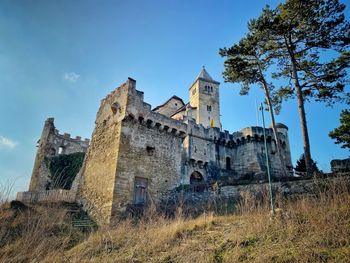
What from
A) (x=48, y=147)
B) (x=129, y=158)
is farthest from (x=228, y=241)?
(x=48, y=147)

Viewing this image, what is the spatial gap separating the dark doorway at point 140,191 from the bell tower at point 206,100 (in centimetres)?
2412

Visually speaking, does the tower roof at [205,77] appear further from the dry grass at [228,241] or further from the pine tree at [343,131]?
the dry grass at [228,241]

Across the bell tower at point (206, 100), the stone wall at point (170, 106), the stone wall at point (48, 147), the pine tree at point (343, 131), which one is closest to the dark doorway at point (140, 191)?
the pine tree at point (343, 131)

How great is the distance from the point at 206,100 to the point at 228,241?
34.1 m

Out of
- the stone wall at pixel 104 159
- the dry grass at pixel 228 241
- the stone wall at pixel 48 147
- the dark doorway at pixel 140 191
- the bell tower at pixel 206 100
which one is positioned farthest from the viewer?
the bell tower at pixel 206 100

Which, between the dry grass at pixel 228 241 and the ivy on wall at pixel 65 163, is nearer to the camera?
the dry grass at pixel 228 241

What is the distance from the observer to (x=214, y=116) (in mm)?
39062

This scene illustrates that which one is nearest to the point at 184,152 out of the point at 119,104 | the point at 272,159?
the point at 272,159

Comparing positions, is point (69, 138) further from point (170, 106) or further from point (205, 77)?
point (205, 77)

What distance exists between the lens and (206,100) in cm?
3944

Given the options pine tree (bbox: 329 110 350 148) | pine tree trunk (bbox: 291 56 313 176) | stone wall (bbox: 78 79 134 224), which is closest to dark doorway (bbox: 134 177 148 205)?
stone wall (bbox: 78 79 134 224)

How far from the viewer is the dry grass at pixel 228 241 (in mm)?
5215

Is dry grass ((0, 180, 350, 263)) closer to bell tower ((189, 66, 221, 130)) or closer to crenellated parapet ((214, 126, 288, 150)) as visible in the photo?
crenellated parapet ((214, 126, 288, 150))

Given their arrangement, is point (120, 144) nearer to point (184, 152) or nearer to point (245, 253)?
point (245, 253)
